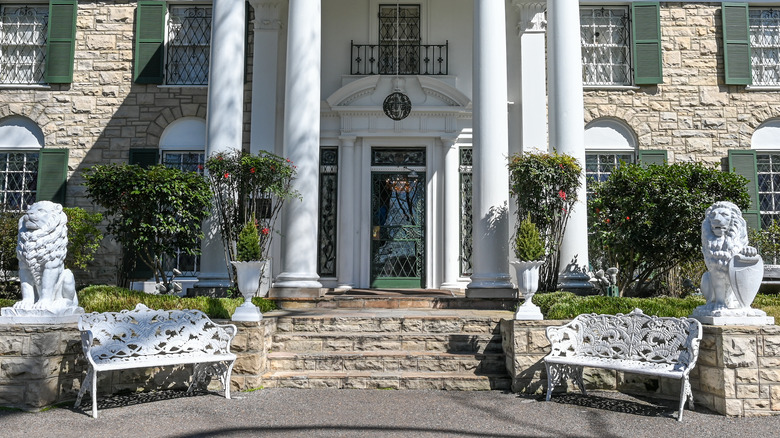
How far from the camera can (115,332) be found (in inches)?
210

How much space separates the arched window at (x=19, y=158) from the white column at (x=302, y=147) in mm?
5861

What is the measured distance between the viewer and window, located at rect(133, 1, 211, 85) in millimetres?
11508

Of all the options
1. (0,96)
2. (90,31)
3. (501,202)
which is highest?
(90,31)

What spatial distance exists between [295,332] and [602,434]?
3588mm

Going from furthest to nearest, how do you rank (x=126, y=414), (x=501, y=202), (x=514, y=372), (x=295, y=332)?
(x=501, y=202)
(x=295, y=332)
(x=514, y=372)
(x=126, y=414)

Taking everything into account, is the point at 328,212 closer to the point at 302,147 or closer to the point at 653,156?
the point at 302,147

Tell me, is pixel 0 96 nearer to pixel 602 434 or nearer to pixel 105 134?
pixel 105 134

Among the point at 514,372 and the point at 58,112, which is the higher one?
the point at 58,112

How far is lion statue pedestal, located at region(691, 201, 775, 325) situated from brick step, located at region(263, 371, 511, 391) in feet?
6.74

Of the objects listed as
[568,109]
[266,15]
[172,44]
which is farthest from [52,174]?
[568,109]

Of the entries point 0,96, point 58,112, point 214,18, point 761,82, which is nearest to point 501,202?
point 214,18

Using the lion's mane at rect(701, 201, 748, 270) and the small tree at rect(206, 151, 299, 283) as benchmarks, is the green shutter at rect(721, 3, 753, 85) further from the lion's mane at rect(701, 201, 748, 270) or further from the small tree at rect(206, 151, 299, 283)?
the small tree at rect(206, 151, 299, 283)

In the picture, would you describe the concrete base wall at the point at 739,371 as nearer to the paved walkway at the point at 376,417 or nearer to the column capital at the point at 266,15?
the paved walkway at the point at 376,417

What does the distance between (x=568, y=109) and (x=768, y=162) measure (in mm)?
5511
